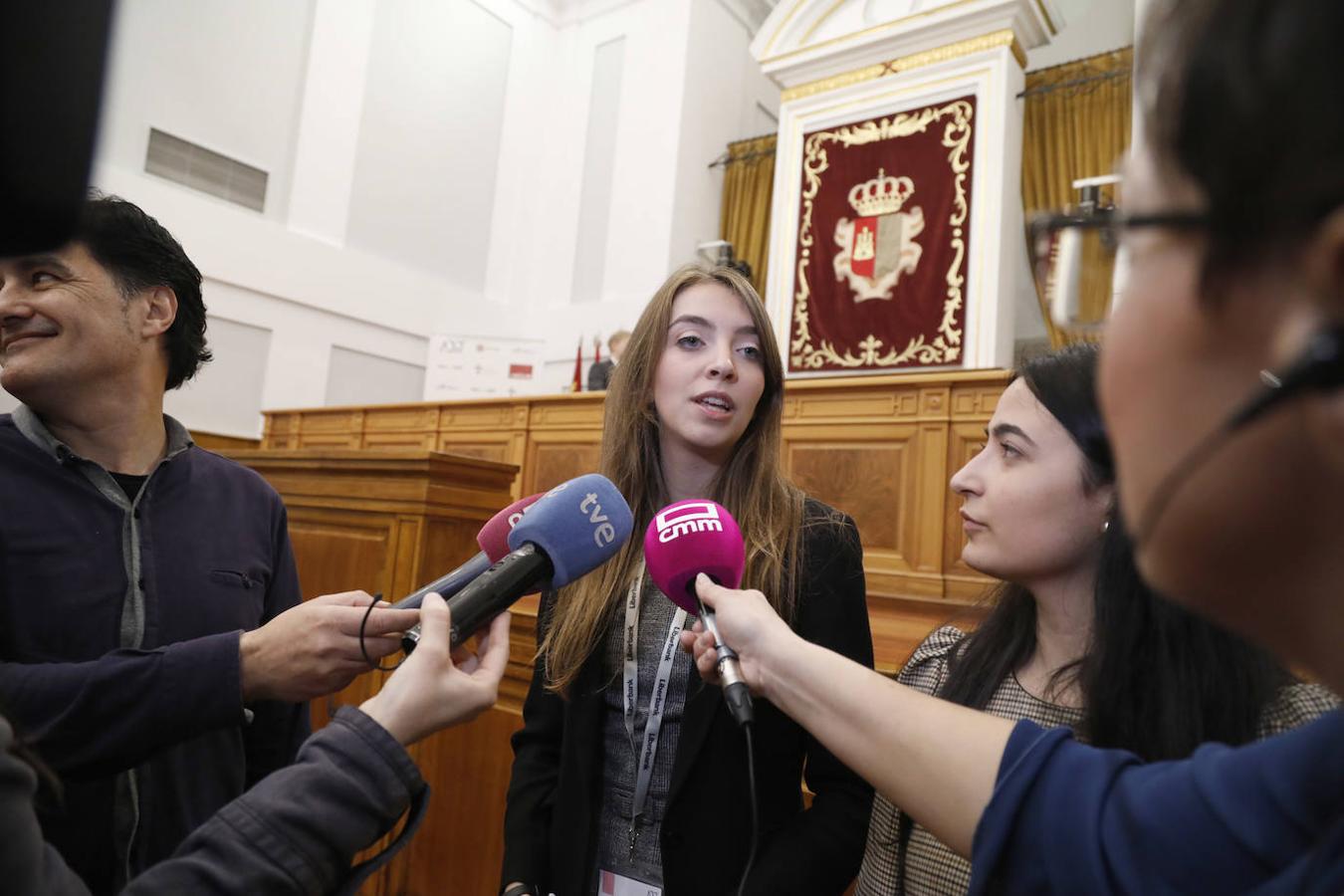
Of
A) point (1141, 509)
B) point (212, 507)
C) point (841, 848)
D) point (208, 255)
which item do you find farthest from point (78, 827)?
point (208, 255)

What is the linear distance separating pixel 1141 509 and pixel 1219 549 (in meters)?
0.05

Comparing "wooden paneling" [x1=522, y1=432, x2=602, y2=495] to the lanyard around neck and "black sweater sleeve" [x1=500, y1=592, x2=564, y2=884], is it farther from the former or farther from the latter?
the lanyard around neck

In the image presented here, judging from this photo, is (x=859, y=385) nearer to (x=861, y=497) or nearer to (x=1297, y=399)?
(x=861, y=497)

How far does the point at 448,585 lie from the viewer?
114 cm

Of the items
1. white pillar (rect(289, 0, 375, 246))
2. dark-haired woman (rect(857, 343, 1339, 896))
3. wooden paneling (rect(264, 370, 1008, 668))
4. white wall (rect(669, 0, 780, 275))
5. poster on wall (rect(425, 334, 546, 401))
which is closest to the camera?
dark-haired woman (rect(857, 343, 1339, 896))

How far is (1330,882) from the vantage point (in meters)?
0.54

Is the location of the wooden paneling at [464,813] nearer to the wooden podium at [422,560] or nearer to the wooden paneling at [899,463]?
the wooden podium at [422,560]

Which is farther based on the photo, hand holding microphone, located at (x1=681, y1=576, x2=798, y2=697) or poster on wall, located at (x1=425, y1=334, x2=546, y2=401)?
poster on wall, located at (x1=425, y1=334, x2=546, y2=401)

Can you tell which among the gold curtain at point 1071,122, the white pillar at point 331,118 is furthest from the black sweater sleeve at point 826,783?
the white pillar at point 331,118

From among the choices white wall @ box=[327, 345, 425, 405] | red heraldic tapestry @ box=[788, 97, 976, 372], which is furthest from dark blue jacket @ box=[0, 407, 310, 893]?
white wall @ box=[327, 345, 425, 405]

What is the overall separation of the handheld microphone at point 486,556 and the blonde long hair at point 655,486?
225 mm

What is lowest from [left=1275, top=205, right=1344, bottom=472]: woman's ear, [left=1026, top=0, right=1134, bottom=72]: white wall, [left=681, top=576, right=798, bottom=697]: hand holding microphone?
[left=681, top=576, right=798, bottom=697]: hand holding microphone

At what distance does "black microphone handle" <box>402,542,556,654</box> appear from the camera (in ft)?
3.10

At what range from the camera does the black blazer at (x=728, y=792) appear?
1.21 m
